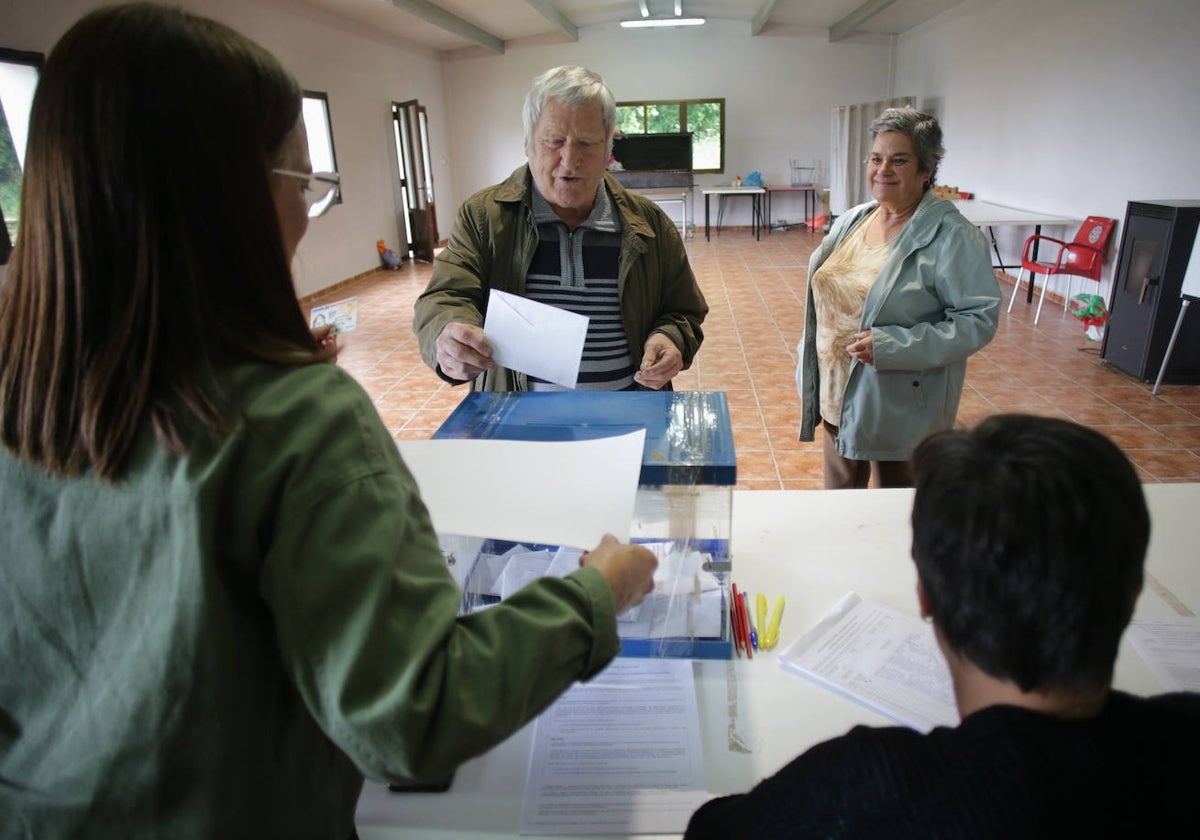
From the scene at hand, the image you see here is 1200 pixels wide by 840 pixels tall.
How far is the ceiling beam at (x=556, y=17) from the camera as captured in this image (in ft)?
31.1

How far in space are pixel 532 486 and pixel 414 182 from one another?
10.8 metres

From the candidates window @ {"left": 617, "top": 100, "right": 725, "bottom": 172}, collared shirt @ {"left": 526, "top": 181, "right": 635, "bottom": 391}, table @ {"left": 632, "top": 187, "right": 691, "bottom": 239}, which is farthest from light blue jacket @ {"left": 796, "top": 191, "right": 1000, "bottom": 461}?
window @ {"left": 617, "top": 100, "right": 725, "bottom": 172}

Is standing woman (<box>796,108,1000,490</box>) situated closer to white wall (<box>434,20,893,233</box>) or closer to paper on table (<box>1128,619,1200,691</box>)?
paper on table (<box>1128,619,1200,691</box>)

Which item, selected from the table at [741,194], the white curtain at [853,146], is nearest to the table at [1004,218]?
the white curtain at [853,146]

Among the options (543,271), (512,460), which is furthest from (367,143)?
(512,460)

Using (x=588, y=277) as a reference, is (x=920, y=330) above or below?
below

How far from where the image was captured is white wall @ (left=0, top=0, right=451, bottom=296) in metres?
7.41

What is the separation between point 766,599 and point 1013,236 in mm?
7810

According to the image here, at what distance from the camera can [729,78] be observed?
12.4m

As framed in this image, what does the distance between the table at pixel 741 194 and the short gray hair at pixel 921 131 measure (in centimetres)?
978

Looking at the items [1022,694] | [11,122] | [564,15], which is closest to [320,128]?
[11,122]

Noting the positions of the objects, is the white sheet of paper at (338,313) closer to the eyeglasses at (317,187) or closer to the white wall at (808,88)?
the white wall at (808,88)

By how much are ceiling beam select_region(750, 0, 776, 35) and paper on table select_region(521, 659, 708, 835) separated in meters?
10.3

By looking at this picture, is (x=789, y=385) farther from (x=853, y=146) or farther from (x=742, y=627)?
(x=853, y=146)
